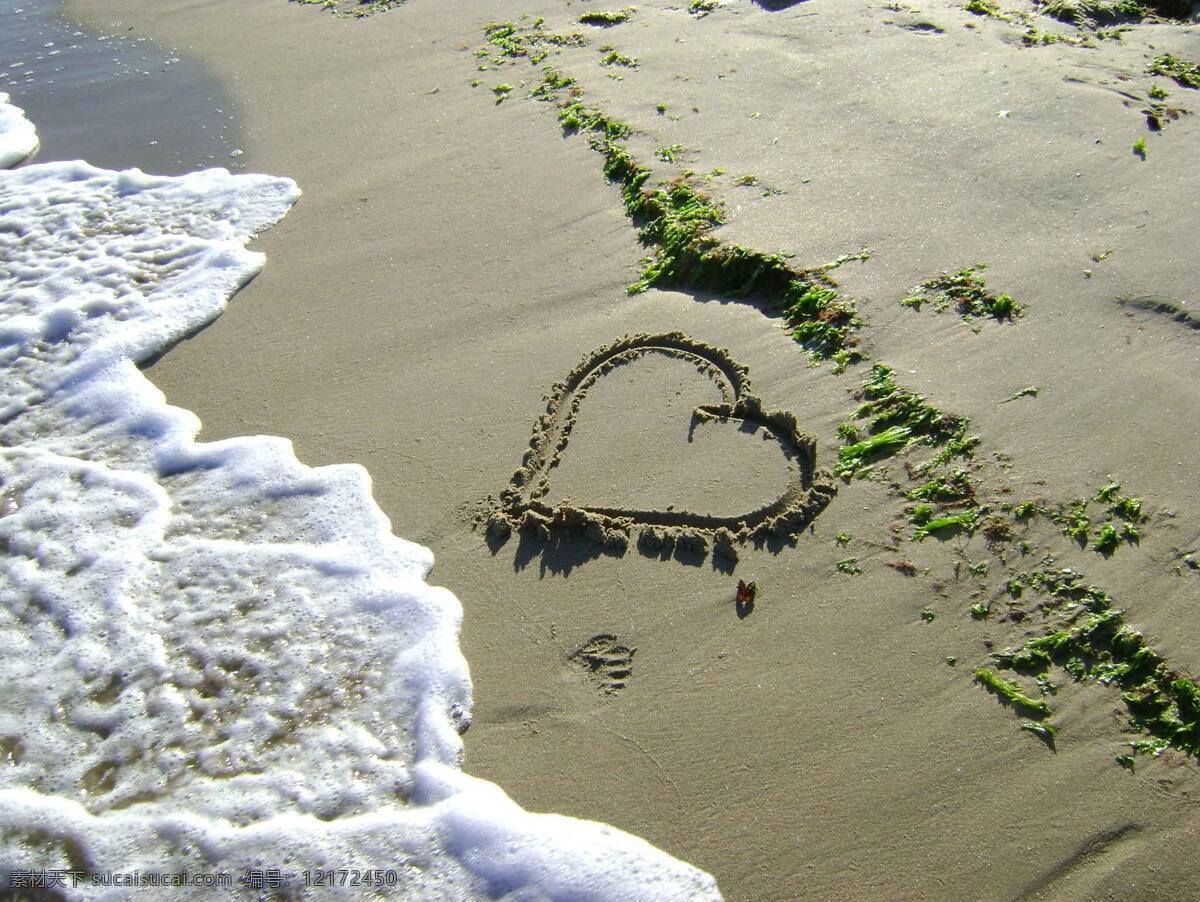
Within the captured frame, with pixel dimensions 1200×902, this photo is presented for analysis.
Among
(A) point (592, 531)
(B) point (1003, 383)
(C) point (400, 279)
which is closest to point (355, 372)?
(C) point (400, 279)

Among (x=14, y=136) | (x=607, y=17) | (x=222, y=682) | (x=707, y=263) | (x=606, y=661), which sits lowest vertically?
(x=222, y=682)

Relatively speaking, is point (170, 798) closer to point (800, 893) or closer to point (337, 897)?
point (337, 897)

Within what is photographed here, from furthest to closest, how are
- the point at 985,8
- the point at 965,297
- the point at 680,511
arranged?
1. the point at 985,8
2. the point at 965,297
3. the point at 680,511

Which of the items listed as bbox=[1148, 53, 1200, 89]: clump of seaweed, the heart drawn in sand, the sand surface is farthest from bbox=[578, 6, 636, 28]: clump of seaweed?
the heart drawn in sand

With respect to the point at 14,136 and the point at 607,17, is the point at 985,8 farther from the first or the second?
the point at 14,136

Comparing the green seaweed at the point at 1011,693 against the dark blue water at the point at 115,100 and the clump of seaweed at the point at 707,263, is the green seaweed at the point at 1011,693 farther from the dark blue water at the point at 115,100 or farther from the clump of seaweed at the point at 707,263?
the dark blue water at the point at 115,100

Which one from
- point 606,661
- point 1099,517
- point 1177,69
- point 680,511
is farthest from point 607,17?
point 606,661

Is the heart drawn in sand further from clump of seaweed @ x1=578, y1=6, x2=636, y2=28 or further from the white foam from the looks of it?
the white foam

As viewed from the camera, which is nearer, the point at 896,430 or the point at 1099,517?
the point at 1099,517
